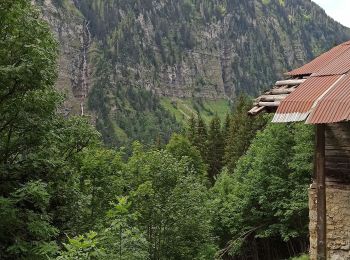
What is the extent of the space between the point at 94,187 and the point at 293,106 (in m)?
14.8

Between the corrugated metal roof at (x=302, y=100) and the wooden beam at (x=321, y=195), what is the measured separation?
3.10 ft

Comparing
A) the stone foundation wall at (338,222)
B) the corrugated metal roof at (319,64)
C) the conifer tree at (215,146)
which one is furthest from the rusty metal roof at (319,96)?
the conifer tree at (215,146)

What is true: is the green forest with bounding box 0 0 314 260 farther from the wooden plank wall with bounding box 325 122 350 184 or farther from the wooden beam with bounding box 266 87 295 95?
the wooden beam with bounding box 266 87 295 95

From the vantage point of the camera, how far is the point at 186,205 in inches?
1064

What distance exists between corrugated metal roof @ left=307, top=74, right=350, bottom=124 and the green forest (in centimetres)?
507

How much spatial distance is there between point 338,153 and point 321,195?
128cm

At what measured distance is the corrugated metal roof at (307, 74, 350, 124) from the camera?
1016 cm

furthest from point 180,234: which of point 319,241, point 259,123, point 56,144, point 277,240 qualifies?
point 259,123

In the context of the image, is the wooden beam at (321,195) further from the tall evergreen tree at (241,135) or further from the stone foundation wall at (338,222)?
the tall evergreen tree at (241,135)

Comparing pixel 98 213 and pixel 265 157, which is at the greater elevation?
pixel 265 157

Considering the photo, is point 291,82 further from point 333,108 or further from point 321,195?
point 321,195

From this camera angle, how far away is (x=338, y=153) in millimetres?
11984

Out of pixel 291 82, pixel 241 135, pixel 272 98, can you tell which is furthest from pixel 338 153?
pixel 241 135

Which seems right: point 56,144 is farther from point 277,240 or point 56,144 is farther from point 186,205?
point 277,240
